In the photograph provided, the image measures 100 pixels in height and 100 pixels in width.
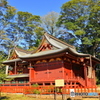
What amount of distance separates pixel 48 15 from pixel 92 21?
20.7 metres

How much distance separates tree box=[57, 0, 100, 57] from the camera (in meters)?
36.2

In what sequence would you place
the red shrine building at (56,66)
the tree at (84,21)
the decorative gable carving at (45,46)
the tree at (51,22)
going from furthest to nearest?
the tree at (51,22) → the tree at (84,21) → the decorative gable carving at (45,46) → the red shrine building at (56,66)

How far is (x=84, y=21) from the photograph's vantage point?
129ft

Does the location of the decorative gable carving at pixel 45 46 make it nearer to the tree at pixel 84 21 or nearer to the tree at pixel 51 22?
the tree at pixel 84 21

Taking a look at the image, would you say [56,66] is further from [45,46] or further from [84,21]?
[84,21]

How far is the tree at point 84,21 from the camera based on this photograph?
1426 inches

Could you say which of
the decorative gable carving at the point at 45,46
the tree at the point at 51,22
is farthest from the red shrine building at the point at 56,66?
the tree at the point at 51,22

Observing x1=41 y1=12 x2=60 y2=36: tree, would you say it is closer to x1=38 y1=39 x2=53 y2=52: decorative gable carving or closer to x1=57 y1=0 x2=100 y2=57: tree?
x1=57 y1=0 x2=100 y2=57: tree

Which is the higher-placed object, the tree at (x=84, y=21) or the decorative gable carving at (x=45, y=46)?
the tree at (x=84, y=21)

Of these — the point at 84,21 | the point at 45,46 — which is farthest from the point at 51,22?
the point at 45,46

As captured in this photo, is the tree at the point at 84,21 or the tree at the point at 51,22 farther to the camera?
the tree at the point at 51,22

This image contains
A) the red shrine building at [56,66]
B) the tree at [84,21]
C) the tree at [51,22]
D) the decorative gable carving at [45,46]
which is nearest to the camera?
the red shrine building at [56,66]

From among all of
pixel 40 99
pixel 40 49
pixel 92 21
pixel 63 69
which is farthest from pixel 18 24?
pixel 40 99

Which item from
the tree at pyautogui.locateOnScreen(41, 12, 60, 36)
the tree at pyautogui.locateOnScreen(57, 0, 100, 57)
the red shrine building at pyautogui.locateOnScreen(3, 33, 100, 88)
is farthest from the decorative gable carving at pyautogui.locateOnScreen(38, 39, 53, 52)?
the tree at pyautogui.locateOnScreen(41, 12, 60, 36)
